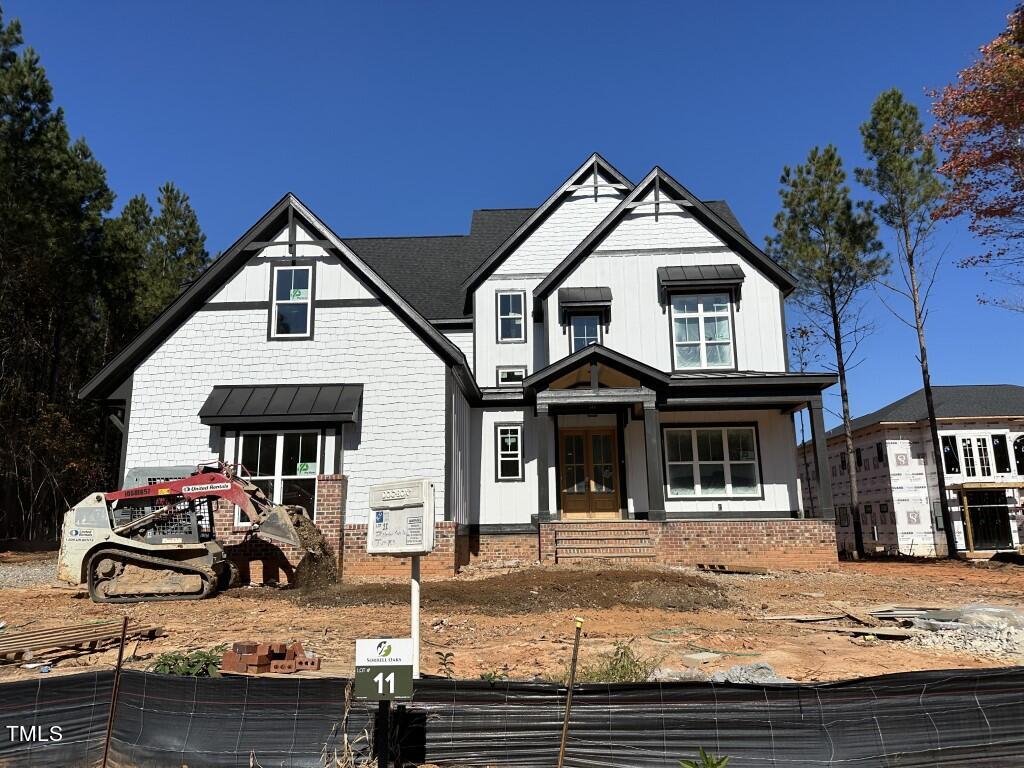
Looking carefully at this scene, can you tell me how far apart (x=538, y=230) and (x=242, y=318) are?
389 inches

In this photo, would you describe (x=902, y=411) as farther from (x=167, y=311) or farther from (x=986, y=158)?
(x=167, y=311)

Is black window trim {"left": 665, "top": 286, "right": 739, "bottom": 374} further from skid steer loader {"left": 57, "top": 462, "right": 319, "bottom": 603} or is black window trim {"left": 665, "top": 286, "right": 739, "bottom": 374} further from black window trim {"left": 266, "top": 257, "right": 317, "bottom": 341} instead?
skid steer loader {"left": 57, "top": 462, "right": 319, "bottom": 603}

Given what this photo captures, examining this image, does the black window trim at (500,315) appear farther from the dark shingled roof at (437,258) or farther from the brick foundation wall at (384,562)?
the brick foundation wall at (384,562)

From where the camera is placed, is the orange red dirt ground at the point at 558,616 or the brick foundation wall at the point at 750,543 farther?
the brick foundation wall at the point at 750,543

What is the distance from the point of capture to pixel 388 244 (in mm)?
26750

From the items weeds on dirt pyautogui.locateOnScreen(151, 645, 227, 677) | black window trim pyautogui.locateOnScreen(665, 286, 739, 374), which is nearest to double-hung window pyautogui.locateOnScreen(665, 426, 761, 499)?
black window trim pyautogui.locateOnScreen(665, 286, 739, 374)

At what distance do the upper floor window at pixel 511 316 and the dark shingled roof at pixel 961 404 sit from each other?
22463 millimetres

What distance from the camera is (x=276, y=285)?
1680 centimetres

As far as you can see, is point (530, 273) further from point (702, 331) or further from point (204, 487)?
point (204, 487)

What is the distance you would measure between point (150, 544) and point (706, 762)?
11.3 metres

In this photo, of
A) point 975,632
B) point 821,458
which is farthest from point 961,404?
point 975,632

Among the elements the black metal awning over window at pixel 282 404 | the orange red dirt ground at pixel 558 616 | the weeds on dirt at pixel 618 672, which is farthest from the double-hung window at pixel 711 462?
the weeds on dirt at pixel 618 672

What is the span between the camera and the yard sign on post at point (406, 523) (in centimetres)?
553

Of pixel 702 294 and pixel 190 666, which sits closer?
pixel 190 666
